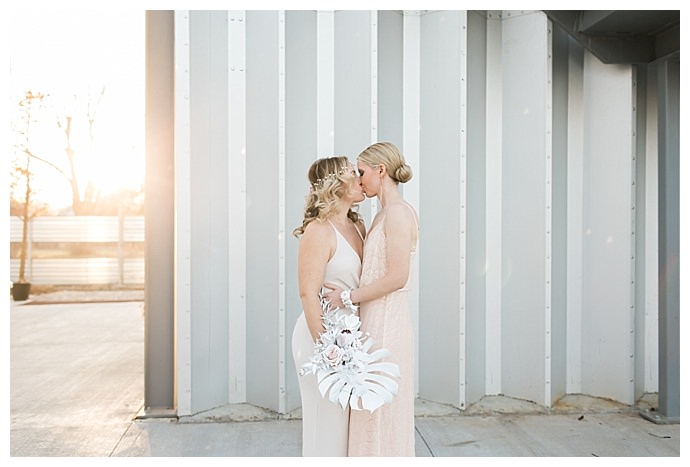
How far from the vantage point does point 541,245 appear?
15.1 ft

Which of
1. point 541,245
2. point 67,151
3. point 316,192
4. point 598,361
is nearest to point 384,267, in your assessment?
point 316,192

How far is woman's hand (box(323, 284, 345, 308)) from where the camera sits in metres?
2.66

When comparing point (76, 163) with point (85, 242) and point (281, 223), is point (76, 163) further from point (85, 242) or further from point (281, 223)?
point (281, 223)

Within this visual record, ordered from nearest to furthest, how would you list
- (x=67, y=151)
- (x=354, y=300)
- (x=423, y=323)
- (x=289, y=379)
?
(x=354, y=300) → (x=289, y=379) → (x=423, y=323) → (x=67, y=151)

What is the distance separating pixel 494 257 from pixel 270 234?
5.71ft

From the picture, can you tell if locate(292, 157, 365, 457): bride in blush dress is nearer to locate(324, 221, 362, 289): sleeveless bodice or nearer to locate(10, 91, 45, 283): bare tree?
locate(324, 221, 362, 289): sleeveless bodice

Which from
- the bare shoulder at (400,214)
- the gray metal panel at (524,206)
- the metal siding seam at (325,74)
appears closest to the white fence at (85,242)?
the metal siding seam at (325,74)

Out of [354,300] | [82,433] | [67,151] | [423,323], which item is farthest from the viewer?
[67,151]

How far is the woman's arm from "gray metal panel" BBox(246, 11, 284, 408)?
1.76 metres

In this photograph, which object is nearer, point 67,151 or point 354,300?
point 354,300

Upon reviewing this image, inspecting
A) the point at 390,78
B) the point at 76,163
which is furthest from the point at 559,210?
the point at 76,163
